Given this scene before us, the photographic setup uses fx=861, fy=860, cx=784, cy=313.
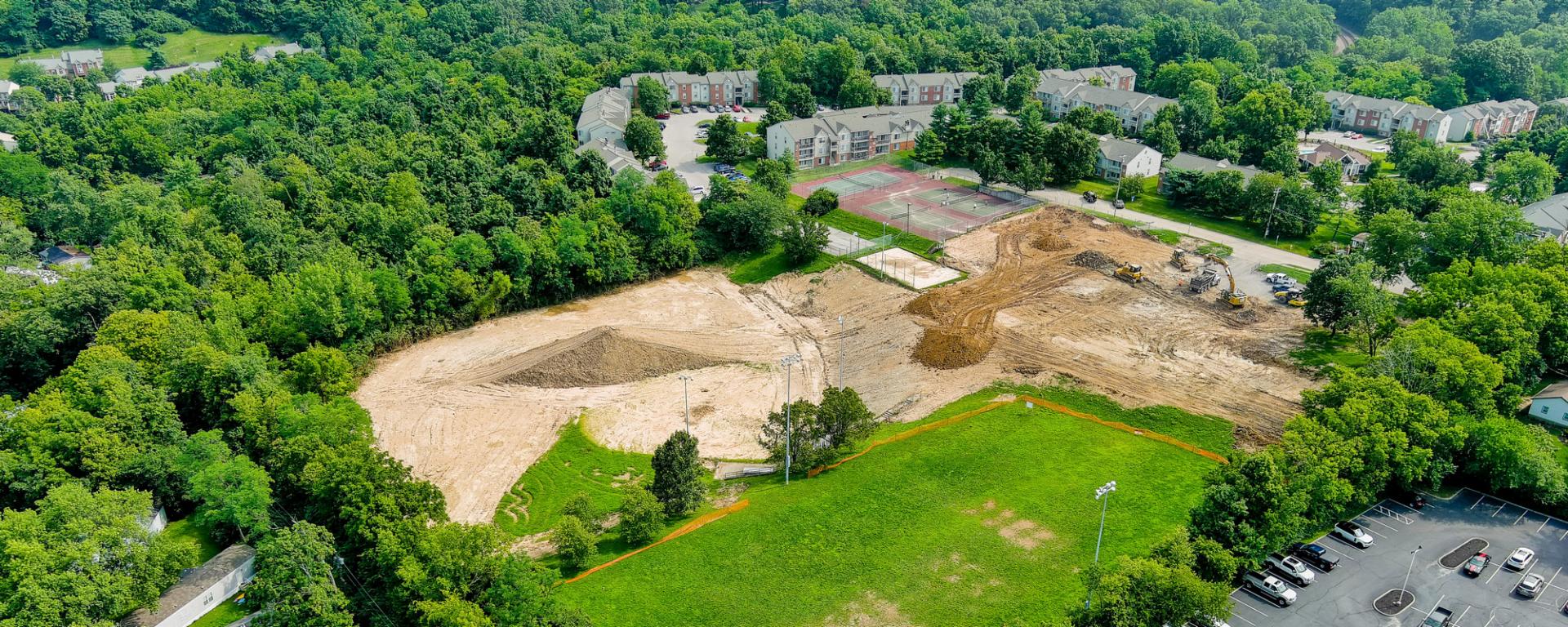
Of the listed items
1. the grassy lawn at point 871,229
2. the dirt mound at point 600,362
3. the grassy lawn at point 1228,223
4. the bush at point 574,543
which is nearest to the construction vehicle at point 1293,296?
the grassy lawn at point 1228,223

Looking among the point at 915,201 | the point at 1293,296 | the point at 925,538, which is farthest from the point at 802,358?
the point at 1293,296

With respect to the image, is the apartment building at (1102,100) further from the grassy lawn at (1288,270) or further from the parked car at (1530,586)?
the parked car at (1530,586)

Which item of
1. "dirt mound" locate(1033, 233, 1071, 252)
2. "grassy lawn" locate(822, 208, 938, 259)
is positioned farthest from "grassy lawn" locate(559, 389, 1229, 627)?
"grassy lawn" locate(822, 208, 938, 259)

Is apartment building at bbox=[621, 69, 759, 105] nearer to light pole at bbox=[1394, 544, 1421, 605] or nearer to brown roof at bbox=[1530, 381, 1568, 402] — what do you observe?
brown roof at bbox=[1530, 381, 1568, 402]

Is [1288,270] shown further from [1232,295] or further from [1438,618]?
[1438,618]

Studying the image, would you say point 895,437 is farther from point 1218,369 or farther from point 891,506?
point 1218,369

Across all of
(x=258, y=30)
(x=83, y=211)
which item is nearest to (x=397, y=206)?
(x=83, y=211)
